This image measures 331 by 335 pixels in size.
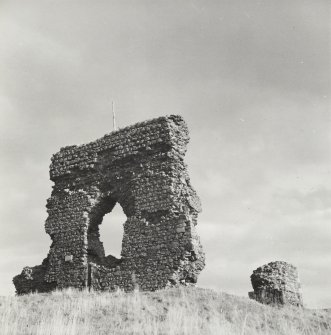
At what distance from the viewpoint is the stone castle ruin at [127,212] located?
13.0 metres

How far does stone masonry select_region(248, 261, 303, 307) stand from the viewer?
44.7ft

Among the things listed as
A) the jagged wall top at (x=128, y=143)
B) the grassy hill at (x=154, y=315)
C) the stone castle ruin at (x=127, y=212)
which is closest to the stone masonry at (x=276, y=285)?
the grassy hill at (x=154, y=315)

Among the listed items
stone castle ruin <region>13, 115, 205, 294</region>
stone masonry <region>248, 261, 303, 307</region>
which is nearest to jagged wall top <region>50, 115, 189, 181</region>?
stone castle ruin <region>13, 115, 205, 294</region>

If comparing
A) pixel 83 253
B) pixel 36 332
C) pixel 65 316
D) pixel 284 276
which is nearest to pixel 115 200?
pixel 83 253

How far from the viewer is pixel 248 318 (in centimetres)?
1044

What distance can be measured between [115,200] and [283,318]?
6.21 meters

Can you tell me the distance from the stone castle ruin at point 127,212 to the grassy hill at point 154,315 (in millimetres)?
929

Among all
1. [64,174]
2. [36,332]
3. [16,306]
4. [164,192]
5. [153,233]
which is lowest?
[36,332]

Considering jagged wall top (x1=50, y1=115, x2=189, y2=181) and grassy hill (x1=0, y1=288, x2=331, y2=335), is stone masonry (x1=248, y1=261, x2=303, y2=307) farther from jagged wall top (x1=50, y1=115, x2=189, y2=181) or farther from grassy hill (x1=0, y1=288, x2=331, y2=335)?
jagged wall top (x1=50, y1=115, x2=189, y2=181)

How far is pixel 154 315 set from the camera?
969 cm

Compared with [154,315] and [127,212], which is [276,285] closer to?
[127,212]

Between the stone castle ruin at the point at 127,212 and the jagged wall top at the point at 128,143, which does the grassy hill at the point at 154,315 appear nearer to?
the stone castle ruin at the point at 127,212

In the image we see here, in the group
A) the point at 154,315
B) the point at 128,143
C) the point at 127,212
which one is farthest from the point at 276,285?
the point at 128,143

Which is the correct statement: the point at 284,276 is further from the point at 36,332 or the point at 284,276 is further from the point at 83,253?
the point at 36,332
